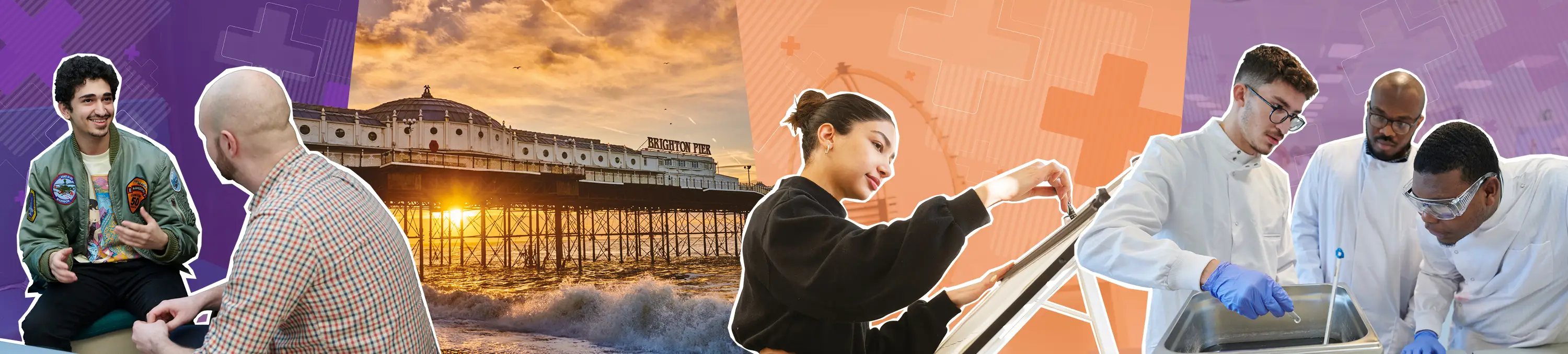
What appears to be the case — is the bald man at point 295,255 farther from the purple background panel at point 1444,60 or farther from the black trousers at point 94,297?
the purple background panel at point 1444,60

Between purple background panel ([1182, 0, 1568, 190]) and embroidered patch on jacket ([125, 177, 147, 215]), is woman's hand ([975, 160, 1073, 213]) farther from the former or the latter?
embroidered patch on jacket ([125, 177, 147, 215])

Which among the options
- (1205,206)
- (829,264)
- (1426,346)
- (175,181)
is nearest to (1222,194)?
(1205,206)

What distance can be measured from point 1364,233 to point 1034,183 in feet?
2.98

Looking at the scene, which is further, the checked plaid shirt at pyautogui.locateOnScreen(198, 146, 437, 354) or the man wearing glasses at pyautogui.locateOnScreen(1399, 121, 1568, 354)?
the man wearing glasses at pyautogui.locateOnScreen(1399, 121, 1568, 354)

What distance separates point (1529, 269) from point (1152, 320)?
90 centimetres

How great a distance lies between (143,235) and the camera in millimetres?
3393

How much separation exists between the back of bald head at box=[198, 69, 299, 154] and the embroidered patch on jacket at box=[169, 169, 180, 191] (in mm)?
1632

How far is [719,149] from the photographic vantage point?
17.0ft

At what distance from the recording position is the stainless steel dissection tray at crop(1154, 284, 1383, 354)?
2088 mm

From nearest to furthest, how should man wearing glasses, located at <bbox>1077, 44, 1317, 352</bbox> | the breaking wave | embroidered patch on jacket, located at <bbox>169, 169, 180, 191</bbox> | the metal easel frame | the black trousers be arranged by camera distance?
man wearing glasses, located at <bbox>1077, 44, 1317, 352</bbox> < the metal easel frame < the black trousers < embroidered patch on jacket, located at <bbox>169, 169, 180, 191</bbox> < the breaking wave

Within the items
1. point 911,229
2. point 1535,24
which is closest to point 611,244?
point 911,229

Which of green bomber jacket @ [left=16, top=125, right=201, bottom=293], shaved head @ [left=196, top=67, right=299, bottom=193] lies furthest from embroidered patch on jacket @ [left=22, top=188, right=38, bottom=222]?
shaved head @ [left=196, top=67, right=299, bottom=193]

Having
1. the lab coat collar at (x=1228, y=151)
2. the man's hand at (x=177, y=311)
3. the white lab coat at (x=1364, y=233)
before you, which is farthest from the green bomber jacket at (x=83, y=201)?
the white lab coat at (x=1364, y=233)

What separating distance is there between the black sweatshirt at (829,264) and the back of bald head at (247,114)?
1252mm
